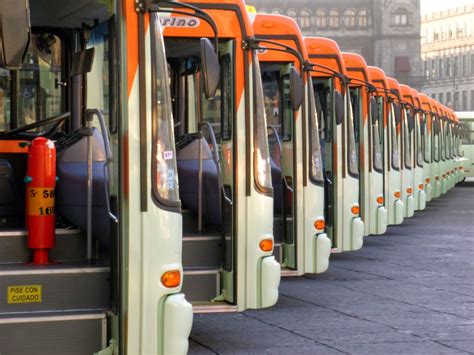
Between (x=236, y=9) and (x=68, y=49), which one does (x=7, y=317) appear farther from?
(x=236, y=9)

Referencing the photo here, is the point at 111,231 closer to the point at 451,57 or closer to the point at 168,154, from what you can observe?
the point at 168,154

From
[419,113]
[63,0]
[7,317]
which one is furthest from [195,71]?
[419,113]

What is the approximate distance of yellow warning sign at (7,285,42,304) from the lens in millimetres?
6855

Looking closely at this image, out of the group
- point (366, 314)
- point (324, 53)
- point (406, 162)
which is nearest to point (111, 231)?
point (366, 314)

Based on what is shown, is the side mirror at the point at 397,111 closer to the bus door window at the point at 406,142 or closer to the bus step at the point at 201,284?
the bus door window at the point at 406,142

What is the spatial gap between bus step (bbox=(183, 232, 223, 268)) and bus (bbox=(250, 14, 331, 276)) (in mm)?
2752

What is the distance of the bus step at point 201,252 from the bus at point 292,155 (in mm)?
2752

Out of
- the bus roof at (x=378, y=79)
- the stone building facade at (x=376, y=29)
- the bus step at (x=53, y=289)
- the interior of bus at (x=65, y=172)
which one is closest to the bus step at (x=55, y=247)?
the interior of bus at (x=65, y=172)

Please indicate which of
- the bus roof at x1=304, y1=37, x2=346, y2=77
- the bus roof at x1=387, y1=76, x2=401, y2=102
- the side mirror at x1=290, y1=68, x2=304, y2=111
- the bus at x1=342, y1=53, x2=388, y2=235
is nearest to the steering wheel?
the side mirror at x1=290, y1=68, x2=304, y2=111

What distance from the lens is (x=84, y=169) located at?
7.62 m

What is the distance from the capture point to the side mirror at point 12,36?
209 inches

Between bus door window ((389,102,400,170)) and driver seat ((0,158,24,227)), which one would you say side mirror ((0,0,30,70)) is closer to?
driver seat ((0,158,24,227))

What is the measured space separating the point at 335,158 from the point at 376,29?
11165cm

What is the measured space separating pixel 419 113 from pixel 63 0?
20.5 meters
